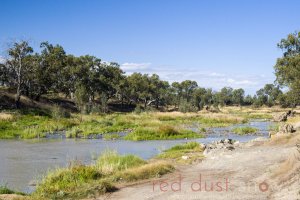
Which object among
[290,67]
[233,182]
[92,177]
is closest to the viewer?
[233,182]

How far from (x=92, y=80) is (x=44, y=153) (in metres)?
77.6

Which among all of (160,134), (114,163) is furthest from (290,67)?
(114,163)

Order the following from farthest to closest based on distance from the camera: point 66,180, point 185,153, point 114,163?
point 185,153 → point 114,163 → point 66,180

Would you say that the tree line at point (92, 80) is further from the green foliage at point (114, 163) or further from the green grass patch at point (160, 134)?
the green foliage at point (114, 163)

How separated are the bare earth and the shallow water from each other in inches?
229

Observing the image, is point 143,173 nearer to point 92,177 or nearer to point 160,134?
point 92,177

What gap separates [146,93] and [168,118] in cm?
4989

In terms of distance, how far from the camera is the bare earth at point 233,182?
15797 millimetres

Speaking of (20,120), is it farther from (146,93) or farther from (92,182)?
(146,93)

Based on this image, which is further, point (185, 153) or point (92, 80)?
point (92, 80)

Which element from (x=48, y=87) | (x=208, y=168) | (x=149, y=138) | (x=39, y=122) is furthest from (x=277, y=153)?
(x=48, y=87)

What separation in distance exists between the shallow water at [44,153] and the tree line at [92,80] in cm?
3072

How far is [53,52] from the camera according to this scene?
9725 centimetres

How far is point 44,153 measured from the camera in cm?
3175
